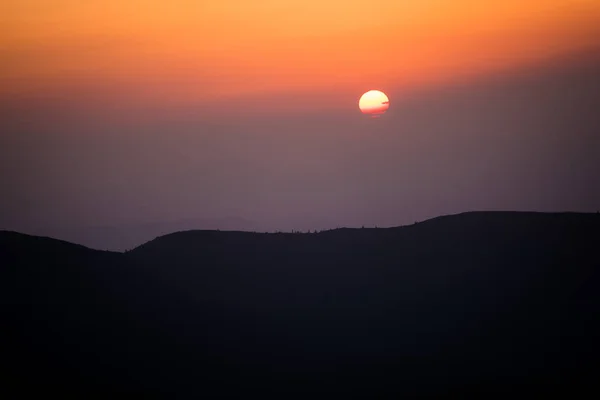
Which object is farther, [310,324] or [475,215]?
[475,215]

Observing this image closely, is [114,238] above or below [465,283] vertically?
above

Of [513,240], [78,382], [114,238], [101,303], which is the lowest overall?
[78,382]

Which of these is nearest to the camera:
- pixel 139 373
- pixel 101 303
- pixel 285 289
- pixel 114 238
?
pixel 139 373

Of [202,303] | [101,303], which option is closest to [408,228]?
[202,303]

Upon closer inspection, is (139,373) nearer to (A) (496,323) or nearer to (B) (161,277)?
(B) (161,277)

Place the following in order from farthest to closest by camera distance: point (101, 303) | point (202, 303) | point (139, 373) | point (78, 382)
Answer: point (202, 303) < point (101, 303) < point (139, 373) < point (78, 382)

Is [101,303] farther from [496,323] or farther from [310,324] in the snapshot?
[496,323]
